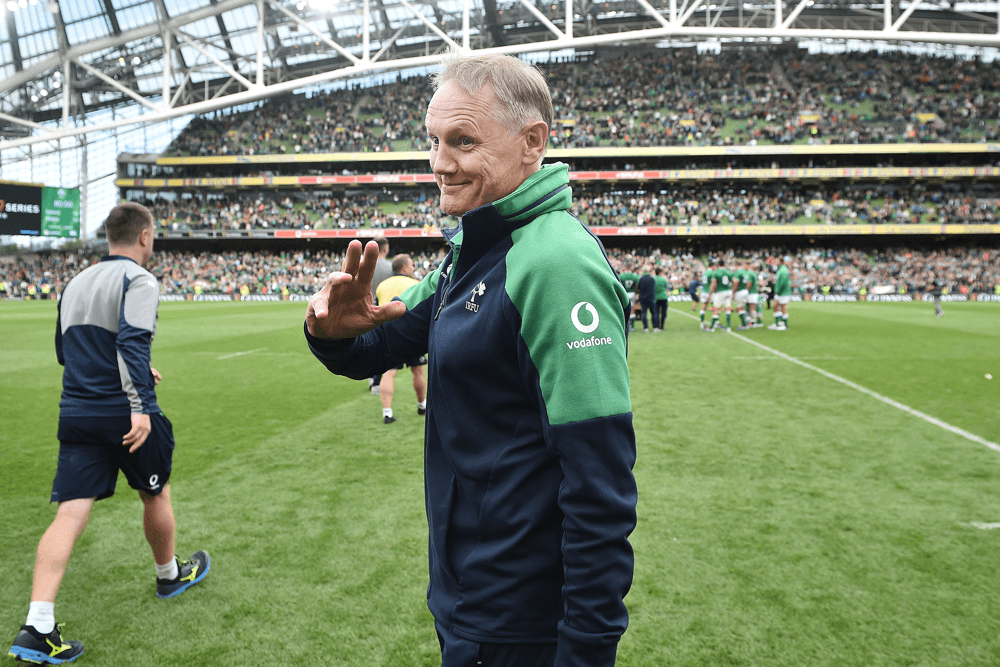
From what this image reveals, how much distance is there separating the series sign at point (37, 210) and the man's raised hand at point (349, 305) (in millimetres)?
49268

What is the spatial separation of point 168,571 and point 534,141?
336 cm

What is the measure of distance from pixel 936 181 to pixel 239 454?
2132 inches

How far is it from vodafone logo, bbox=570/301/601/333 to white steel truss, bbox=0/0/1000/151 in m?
32.2

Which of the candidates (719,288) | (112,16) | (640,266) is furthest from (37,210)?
(719,288)

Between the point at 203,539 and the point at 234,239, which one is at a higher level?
the point at 234,239

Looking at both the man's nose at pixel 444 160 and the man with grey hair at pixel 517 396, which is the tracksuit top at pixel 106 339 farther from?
the man's nose at pixel 444 160

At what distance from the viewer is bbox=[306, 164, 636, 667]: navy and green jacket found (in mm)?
1220

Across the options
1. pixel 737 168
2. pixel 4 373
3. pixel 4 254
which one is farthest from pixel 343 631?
pixel 4 254

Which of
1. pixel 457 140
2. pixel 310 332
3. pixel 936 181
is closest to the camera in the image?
pixel 457 140

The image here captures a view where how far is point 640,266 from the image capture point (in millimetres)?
41750

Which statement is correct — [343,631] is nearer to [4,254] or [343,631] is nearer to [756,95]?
[756,95]

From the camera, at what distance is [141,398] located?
3.14m

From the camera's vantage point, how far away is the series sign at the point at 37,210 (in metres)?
39.5

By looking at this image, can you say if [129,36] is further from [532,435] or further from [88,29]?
[532,435]
